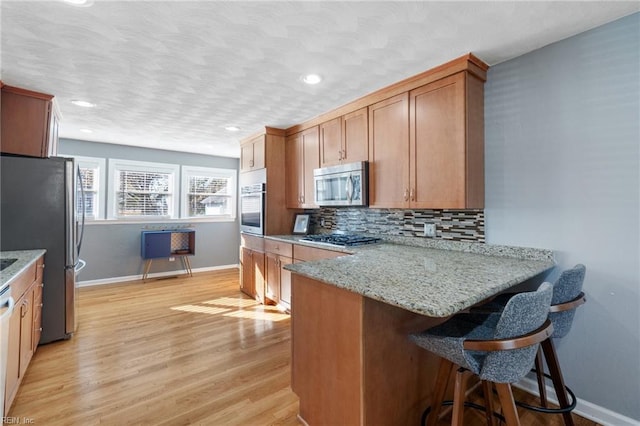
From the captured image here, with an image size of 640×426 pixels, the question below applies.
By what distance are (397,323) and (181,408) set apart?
56.9 inches

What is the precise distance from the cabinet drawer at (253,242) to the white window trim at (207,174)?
1.73 m

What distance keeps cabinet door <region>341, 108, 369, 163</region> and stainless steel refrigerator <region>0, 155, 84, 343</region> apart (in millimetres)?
2595

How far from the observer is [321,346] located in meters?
1.54

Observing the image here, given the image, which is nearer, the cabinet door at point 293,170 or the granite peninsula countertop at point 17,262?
the granite peninsula countertop at point 17,262

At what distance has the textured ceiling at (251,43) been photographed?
1593 millimetres

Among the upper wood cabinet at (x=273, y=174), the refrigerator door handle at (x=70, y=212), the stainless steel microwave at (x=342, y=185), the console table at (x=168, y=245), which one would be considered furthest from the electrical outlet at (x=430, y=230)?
the console table at (x=168, y=245)

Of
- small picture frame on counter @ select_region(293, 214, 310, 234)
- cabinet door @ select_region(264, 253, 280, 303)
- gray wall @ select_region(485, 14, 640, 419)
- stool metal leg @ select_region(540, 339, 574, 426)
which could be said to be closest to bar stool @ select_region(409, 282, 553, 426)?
stool metal leg @ select_region(540, 339, 574, 426)

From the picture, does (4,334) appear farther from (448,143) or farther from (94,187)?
(94,187)

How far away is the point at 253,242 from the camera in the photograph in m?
4.12

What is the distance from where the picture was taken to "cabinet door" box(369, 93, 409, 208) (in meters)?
2.54

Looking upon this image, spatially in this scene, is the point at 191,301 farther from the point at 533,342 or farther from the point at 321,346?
the point at 533,342

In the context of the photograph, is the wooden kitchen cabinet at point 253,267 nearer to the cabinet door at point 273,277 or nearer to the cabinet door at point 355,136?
the cabinet door at point 273,277

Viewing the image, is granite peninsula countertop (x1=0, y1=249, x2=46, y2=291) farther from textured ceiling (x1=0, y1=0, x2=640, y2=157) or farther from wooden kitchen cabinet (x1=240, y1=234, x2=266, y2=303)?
wooden kitchen cabinet (x1=240, y1=234, x2=266, y2=303)

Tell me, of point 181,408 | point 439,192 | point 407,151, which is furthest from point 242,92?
point 181,408
